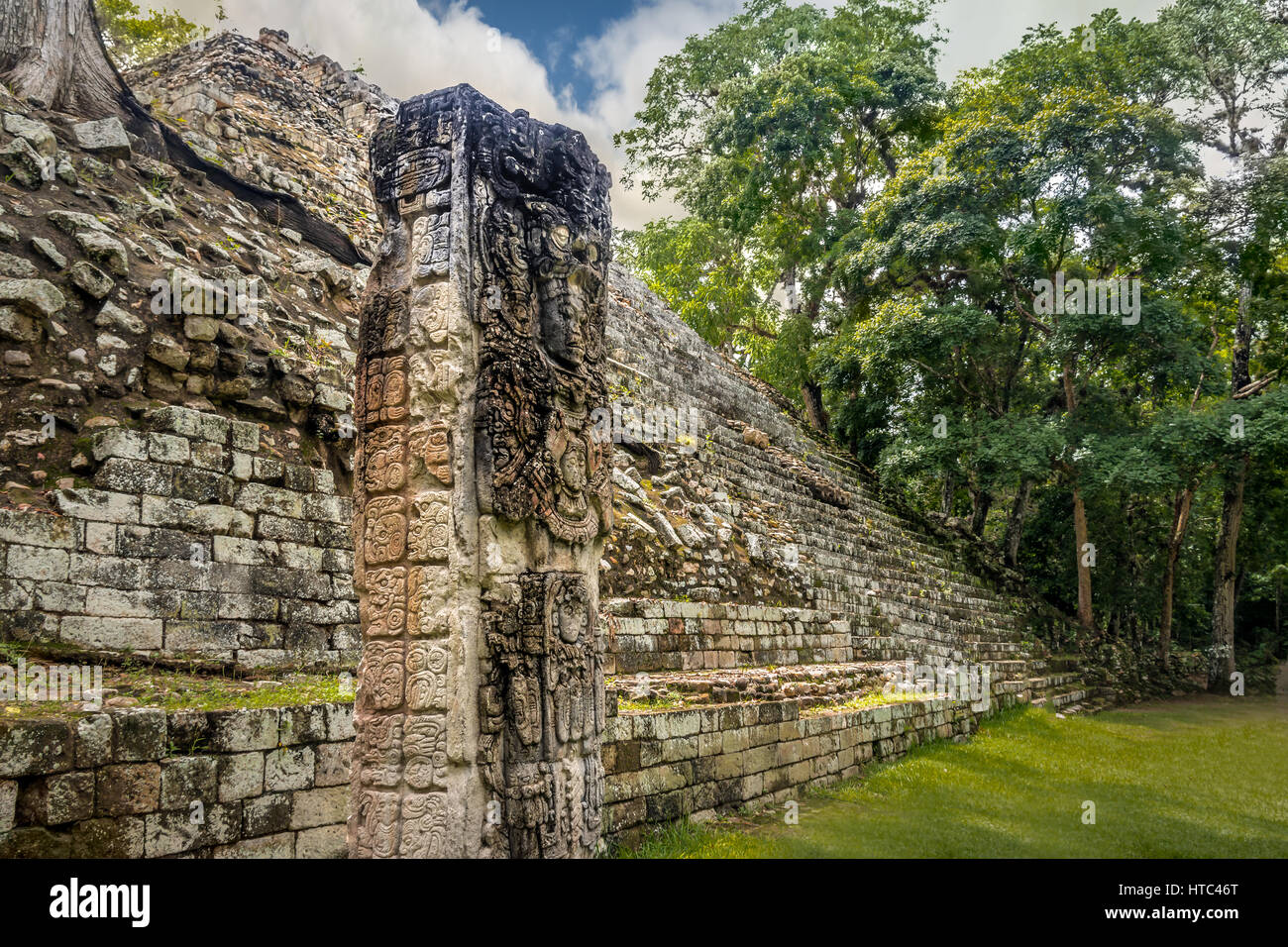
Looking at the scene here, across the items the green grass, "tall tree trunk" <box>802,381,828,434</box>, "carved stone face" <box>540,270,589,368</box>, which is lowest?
the green grass

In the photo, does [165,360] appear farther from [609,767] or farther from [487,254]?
[609,767]

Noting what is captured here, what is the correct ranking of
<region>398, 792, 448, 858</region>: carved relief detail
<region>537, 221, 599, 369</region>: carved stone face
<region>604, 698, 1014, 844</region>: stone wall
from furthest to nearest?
<region>604, 698, 1014, 844</region>: stone wall
<region>537, 221, 599, 369</region>: carved stone face
<region>398, 792, 448, 858</region>: carved relief detail

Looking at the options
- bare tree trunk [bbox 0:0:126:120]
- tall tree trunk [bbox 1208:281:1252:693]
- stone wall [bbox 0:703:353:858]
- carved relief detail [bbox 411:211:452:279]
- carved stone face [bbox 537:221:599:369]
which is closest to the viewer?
stone wall [bbox 0:703:353:858]

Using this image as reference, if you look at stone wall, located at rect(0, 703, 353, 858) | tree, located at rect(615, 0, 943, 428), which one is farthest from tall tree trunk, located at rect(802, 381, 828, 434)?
stone wall, located at rect(0, 703, 353, 858)

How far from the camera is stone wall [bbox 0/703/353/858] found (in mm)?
3334

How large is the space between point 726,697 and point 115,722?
4.67 meters

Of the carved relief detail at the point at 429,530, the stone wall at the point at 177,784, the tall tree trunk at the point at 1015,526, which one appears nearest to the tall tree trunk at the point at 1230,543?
the tall tree trunk at the point at 1015,526

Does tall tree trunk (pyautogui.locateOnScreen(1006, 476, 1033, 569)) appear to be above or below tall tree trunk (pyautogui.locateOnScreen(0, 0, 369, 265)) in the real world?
below

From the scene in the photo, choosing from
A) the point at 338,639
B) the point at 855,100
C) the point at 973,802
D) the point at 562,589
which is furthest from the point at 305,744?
the point at 855,100

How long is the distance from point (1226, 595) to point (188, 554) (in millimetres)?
19073

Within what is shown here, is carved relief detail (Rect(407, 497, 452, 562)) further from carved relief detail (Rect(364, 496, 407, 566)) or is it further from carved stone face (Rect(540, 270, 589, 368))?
carved stone face (Rect(540, 270, 589, 368))

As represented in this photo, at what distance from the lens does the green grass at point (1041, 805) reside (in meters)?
5.76

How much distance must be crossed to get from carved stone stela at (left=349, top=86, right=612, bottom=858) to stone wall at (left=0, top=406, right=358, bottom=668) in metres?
2.43

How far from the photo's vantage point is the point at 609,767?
5.14 m
